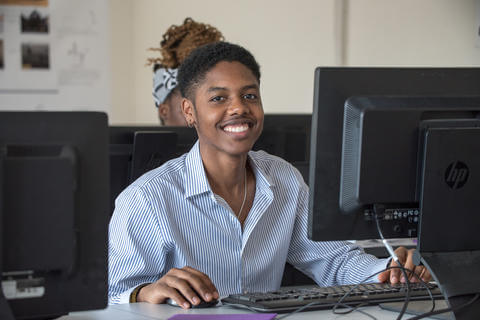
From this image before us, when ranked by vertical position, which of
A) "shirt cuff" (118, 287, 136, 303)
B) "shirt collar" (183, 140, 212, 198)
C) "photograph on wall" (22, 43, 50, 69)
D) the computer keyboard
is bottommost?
"shirt cuff" (118, 287, 136, 303)

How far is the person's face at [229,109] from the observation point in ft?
6.82

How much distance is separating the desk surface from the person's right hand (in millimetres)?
21

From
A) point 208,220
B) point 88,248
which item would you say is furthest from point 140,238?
point 88,248

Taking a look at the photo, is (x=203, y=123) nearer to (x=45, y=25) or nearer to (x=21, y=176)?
(x=21, y=176)

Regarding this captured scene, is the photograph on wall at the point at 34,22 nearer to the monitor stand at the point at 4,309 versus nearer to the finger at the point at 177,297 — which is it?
the finger at the point at 177,297

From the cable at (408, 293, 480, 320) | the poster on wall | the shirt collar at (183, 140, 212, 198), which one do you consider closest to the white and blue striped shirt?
the shirt collar at (183, 140, 212, 198)

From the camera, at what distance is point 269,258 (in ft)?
6.91

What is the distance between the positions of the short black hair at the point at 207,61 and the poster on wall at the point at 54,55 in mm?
2218

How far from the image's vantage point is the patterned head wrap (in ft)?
10.9

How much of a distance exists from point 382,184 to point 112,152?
3.57 ft

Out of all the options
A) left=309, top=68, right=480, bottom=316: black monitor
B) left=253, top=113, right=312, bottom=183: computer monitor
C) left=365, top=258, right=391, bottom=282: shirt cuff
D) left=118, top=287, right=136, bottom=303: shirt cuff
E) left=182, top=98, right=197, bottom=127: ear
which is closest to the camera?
left=309, top=68, right=480, bottom=316: black monitor

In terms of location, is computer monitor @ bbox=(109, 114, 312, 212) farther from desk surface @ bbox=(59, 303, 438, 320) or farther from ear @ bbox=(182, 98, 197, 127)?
desk surface @ bbox=(59, 303, 438, 320)

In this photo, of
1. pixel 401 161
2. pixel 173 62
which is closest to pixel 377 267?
pixel 401 161

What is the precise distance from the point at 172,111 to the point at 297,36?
1.23 metres
